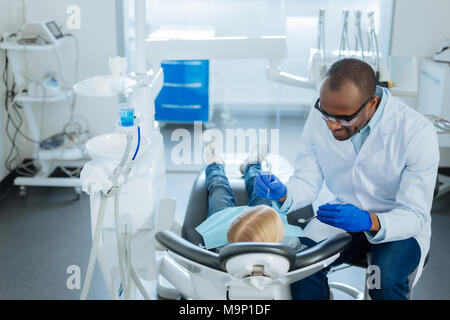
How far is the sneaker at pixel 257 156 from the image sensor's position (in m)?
2.57

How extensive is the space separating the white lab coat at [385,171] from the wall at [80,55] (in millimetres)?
1864

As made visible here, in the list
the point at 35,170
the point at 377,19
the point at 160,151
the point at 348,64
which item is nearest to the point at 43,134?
the point at 35,170

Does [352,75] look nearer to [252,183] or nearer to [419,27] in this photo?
[252,183]

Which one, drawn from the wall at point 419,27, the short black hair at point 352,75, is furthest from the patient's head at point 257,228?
the wall at point 419,27

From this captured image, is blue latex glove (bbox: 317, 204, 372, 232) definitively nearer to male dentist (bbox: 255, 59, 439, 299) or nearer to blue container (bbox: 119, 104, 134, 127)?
male dentist (bbox: 255, 59, 439, 299)

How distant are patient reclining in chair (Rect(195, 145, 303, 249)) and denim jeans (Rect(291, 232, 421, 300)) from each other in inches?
5.3

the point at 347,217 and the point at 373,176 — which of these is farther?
the point at 373,176

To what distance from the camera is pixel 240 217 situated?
169 centimetres

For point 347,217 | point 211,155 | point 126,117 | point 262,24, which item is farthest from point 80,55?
point 347,217

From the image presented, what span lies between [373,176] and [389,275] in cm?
32

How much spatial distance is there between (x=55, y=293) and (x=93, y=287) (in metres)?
0.15

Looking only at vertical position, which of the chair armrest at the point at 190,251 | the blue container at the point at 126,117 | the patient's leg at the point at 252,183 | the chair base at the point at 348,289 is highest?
the blue container at the point at 126,117

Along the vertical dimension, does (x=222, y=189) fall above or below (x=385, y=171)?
below

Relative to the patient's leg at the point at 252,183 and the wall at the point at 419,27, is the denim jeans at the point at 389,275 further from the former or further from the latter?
the wall at the point at 419,27
